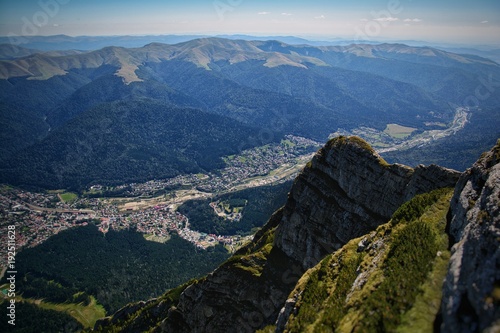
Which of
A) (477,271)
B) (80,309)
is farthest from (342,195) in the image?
(80,309)

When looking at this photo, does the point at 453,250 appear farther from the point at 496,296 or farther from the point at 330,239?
the point at 330,239

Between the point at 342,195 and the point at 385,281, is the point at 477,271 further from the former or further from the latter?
the point at 342,195

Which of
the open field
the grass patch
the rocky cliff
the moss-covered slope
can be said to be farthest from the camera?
the open field

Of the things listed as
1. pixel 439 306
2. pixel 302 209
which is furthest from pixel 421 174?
pixel 439 306

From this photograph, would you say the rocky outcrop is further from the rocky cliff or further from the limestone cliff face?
the limestone cliff face

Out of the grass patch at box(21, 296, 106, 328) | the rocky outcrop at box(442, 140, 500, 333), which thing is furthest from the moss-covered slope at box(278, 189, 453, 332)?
the grass patch at box(21, 296, 106, 328)

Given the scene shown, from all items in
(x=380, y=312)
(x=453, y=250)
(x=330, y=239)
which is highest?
(x=453, y=250)
